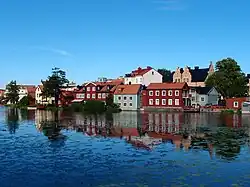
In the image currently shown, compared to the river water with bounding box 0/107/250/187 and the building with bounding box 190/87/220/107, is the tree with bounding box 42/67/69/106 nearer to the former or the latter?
the building with bounding box 190/87/220/107

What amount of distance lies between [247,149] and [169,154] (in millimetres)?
5515

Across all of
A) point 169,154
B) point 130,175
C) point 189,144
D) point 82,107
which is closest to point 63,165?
point 130,175

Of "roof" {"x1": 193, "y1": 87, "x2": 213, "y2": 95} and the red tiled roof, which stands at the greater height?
the red tiled roof

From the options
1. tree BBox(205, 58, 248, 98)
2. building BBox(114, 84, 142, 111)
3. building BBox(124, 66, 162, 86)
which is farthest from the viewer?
building BBox(124, 66, 162, 86)

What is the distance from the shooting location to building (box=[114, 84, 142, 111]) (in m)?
86.1

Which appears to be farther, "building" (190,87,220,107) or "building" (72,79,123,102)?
"building" (72,79,123,102)

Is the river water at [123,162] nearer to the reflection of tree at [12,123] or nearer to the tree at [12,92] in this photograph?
the reflection of tree at [12,123]

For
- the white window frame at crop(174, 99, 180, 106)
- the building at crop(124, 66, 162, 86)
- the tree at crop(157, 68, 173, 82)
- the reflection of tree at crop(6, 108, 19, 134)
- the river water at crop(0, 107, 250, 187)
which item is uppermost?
the tree at crop(157, 68, 173, 82)

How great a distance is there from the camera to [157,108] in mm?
83750

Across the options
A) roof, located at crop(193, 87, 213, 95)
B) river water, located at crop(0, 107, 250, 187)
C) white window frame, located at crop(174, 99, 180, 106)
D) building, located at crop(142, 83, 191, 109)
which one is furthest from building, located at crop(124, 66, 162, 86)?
river water, located at crop(0, 107, 250, 187)

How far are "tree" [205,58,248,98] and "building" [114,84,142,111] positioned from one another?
66.5 feet

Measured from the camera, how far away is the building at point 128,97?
86.1 m

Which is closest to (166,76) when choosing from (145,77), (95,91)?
(145,77)

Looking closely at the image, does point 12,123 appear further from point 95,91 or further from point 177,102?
point 95,91
